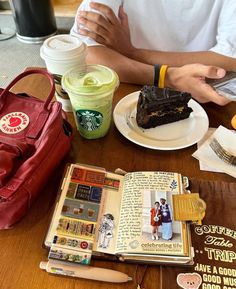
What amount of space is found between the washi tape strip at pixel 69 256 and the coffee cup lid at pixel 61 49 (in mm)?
464

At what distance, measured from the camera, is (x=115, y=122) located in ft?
2.78

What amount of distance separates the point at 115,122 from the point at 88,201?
11.2 inches

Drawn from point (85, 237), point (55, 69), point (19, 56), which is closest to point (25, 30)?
point (19, 56)

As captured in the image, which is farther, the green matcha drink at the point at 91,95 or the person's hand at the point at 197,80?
the person's hand at the point at 197,80

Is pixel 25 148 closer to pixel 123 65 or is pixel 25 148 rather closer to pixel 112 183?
pixel 112 183

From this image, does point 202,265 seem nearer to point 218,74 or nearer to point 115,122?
point 115,122

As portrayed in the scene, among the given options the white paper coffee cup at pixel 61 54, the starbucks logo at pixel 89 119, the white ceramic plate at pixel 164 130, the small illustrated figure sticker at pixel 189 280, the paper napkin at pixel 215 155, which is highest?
the white paper coffee cup at pixel 61 54

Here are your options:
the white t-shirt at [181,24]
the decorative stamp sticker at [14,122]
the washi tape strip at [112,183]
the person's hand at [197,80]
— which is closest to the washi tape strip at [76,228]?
the washi tape strip at [112,183]

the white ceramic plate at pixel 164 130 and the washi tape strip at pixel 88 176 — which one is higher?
the washi tape strip at pixel 88 176

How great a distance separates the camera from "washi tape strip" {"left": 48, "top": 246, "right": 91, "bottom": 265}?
538 millimetres

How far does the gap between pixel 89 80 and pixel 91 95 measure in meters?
0.06

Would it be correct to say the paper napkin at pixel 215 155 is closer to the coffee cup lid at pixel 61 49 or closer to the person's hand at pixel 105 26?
the coffee cup lid at pixel 61 49

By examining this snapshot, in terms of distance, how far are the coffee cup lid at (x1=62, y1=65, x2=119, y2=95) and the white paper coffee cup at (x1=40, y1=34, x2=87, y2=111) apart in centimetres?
2

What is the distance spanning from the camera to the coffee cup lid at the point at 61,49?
0.77 meters
